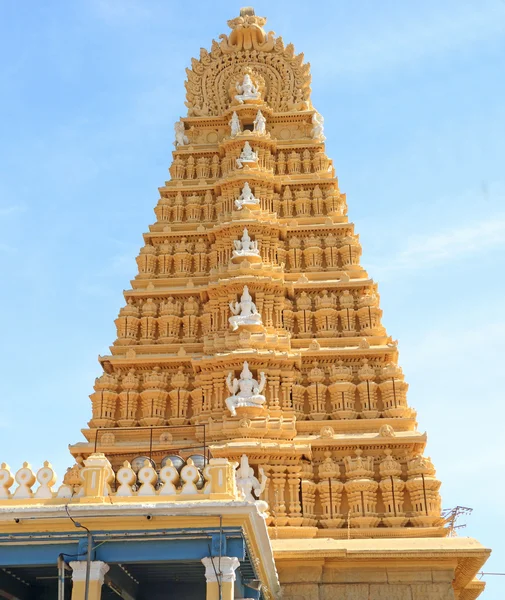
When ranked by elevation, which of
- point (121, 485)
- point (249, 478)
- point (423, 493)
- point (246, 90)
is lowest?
point (121, 485)

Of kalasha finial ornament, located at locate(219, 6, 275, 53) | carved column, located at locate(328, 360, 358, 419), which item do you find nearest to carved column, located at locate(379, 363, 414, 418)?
carved column, located at locate(328, 360, 358, 419)

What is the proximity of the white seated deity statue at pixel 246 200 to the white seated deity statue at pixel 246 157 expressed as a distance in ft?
3.43

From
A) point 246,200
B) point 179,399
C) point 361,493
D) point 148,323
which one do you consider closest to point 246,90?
point 246,200

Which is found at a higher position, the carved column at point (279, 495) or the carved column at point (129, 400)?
the carved column at point (129, 400)

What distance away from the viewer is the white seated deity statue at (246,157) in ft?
95.7

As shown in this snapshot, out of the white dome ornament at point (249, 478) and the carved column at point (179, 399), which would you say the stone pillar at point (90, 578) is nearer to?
the white dome ornament at point (249, 478)

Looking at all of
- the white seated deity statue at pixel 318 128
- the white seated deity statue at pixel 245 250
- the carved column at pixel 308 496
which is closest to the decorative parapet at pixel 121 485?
the carved column at pixel 308 496

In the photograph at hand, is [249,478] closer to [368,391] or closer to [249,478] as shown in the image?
[249,478]

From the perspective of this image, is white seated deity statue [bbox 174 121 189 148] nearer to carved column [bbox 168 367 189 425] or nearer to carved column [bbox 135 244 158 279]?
carved column [bbox 135 244 158 279]

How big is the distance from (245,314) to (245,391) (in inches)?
110

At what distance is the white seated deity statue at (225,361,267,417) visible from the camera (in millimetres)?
23266

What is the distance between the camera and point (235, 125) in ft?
99.9

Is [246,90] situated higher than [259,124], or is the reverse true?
[246,90]

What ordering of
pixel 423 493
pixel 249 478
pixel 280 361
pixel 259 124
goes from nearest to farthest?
pixel 249 478 < pixel 423 493 < pixel 280 361 < pixel 259 124
